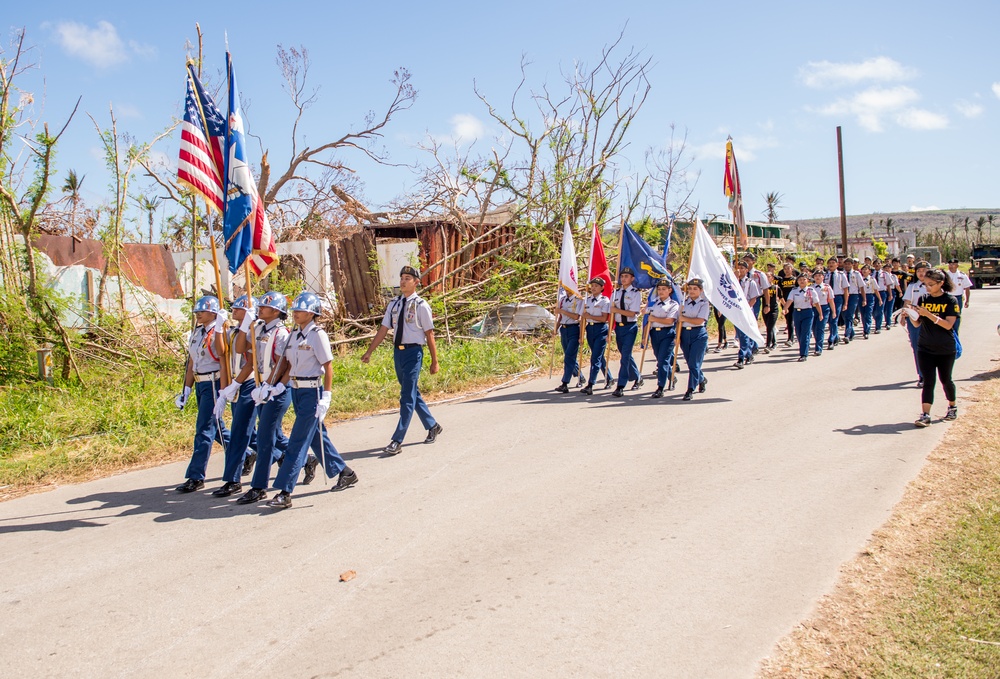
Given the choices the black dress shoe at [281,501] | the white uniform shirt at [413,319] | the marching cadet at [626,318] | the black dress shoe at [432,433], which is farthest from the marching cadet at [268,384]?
the marching cadet at [626,318]

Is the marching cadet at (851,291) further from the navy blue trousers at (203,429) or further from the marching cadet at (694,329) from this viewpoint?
the navy blue trousers at (203,429)

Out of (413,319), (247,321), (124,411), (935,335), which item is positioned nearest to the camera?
(247,321)

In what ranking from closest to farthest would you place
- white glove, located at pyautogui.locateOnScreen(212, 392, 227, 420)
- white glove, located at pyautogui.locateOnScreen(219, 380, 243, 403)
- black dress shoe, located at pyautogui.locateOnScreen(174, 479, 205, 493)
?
white glove, located at pyautogui.locateOnScreen(219, 380, 243, 403) → white glove, located at pyautogui.locateOnScreen(212, 392, 227, 420) → black dress shoe, located at pyautogui.locateOnScreen(174, 479, 205, 493)

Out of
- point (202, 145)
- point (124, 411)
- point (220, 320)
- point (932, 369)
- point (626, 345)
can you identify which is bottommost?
point (124, 411)

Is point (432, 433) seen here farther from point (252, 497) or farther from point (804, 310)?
point (804, 310)

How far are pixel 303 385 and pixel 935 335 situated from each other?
685 centimetres

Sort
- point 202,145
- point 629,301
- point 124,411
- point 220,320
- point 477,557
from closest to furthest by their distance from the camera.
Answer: point 477,557
point 220,320
point 202,145
point 124,411
point 629,301

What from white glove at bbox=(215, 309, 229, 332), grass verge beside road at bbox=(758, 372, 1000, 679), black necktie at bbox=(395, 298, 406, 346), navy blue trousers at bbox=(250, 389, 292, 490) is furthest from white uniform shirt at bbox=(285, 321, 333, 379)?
grass verge beside road at bbox=(758, 372, 1000, 679)

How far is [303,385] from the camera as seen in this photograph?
677cm

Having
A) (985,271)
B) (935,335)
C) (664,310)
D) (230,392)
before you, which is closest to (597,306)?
(664,310)

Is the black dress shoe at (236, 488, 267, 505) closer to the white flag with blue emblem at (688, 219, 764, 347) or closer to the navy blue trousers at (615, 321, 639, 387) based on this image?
the navy blue trousers at (615, 321, 639, 387)

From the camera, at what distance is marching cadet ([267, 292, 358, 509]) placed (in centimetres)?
665

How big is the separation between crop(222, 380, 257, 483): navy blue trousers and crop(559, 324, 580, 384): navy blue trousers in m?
5.83

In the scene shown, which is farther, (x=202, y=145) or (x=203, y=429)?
(x=202, y=145)
